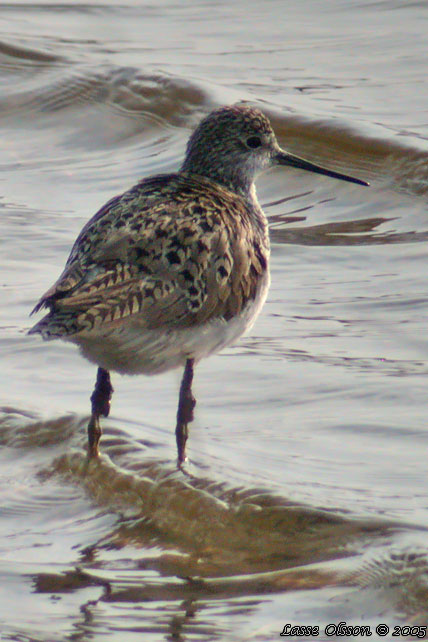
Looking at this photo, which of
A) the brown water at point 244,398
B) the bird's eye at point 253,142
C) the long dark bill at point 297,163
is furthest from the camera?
the long dark bill at point 297,163

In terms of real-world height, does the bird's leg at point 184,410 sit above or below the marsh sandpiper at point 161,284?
below

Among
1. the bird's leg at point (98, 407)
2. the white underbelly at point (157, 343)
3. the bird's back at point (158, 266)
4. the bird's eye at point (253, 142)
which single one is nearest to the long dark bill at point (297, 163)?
the bird's eye at point (253, 142)

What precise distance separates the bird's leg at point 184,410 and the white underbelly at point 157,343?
0.10 m

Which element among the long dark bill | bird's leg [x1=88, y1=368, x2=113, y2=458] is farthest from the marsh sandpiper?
the long dark bill

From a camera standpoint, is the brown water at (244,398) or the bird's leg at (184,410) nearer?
the brown water at (244,398)

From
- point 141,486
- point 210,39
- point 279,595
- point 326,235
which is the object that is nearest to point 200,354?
point 141,486

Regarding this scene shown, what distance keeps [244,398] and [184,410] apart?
57cm

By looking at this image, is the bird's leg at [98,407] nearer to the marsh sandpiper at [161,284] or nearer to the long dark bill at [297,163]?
the marsh sandpiper at [161,284]

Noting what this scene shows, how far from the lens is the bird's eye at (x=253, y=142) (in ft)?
23.4

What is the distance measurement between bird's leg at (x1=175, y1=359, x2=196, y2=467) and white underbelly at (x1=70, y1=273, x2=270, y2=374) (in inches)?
3.8

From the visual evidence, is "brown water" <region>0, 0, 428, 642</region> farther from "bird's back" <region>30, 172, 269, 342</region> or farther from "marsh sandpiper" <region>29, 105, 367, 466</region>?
"bird's back" <region>30, 172, 269, 342</region>

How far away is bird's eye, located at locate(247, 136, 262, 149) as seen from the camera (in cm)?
713

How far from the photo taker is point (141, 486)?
593 cm

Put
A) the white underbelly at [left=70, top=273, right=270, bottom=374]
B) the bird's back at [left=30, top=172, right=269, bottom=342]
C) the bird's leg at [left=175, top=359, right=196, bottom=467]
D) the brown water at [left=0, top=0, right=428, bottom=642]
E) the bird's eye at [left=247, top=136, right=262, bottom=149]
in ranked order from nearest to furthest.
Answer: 1. the brown water at [left=0, top=0, right=428, bottom=642]
2. the bird's back at [left=30, top=172, right=269, bottom=342]
3. the white underbelly at [left=70, top=273, right=270, bottom=374]
4. the bird's leg at [left=175, top=359, right=196, bottom=467]
5. the bird's eye at [left=247, top=136, right=262, bottom=149]
